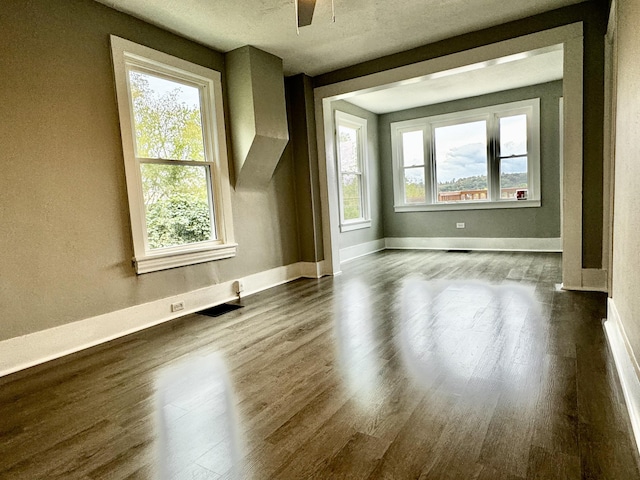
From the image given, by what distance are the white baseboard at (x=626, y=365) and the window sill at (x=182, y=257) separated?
3.43 meters

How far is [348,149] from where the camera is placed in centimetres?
674

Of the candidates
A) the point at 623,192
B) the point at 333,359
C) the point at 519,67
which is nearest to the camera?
the point at 623,192

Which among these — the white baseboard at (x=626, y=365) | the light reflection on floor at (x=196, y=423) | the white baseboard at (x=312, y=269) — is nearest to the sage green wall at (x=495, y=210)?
the white baseboard at (x=312, y=269)

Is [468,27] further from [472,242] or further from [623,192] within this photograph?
[472,242]

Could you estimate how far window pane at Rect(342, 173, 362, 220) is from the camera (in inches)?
262

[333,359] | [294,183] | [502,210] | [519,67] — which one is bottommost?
[333,359]

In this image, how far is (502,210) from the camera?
6539 millimetres

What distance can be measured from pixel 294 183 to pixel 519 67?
11.5 feet

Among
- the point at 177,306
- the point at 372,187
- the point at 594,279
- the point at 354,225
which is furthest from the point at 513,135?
the point at 177,306

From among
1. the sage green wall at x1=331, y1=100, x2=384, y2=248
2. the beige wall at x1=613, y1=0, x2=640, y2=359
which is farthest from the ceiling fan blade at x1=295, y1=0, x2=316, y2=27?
the sage green wall at x1=331, y1=100, x2=384, y2=248

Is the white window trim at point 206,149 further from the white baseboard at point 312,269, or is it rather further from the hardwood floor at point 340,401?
the white baseboard at point 312,269

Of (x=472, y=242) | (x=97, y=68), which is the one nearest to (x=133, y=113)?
(x=97, y=68)

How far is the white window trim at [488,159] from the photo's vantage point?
6137 millimetres

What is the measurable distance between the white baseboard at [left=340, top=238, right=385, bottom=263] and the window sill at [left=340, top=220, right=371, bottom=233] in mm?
332
